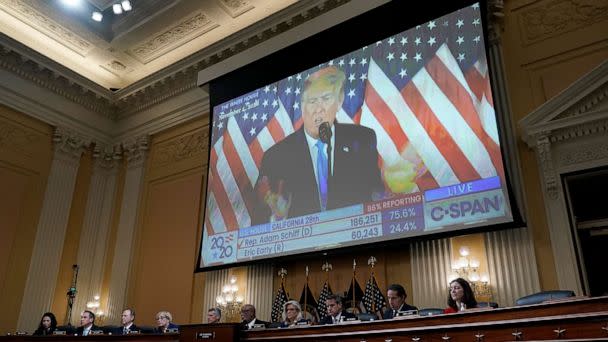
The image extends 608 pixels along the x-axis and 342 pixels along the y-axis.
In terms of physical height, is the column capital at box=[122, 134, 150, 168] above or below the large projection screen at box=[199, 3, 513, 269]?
above

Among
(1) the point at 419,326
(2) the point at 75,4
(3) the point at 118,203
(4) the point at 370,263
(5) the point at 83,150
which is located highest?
(2) the point at 75,4

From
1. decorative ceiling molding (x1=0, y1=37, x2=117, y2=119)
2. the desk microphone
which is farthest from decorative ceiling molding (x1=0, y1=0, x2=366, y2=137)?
the desk microphone

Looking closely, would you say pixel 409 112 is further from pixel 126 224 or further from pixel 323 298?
pixel 126 224

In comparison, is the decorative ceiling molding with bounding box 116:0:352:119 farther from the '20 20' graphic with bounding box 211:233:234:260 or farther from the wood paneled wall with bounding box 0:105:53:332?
the '20 20' graphic with bounding box 211:233:234:260

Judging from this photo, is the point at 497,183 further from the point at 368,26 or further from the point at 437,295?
the point at 368,26

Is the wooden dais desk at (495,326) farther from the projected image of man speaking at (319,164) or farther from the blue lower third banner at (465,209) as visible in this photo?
the projected image of man speaking at (319,164)

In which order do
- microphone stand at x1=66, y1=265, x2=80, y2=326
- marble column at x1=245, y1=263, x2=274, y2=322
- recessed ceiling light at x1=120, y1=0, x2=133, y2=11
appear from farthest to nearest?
microphone stand at x1=66, y1=265, x2=80, y2=326 → recessed ceiling light at x1=120, y1=0, x2=133, y2=11 → marble column at x1=245, y1=263, x2=274, y2=322

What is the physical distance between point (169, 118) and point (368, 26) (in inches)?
171

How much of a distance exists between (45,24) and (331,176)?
237 inches

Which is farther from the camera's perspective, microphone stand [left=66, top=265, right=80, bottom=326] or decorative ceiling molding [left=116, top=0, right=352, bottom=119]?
microphone stand [left=66, top=265, right=80, bottom=326]

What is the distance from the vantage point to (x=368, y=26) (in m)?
6.86

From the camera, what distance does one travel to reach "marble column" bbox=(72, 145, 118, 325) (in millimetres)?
9086

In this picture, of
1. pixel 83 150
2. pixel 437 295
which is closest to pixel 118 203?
pixel 83 150

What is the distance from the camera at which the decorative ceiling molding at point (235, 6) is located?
8.44 m
